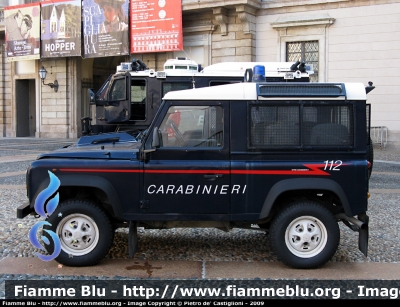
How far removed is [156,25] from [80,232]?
62.2ft

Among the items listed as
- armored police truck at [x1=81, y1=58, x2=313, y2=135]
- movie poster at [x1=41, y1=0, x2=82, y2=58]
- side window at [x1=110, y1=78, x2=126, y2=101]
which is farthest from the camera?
movie poster at [x1=41, y1=0, x2=82, y2=58]

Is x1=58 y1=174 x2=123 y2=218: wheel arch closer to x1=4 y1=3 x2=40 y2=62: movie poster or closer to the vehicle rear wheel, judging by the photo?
the vehicle rear wheel

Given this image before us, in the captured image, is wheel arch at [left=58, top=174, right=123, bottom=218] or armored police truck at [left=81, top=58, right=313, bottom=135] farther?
armored police truck at [left=81, top=58, right=313, bottom=135]

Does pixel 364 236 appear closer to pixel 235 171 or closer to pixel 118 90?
pixel 235 171

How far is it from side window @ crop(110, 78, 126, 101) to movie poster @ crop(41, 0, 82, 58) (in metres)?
15.3

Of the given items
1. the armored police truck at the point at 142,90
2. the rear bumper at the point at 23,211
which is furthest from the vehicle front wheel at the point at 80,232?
the armored police truck at the point at 142,90

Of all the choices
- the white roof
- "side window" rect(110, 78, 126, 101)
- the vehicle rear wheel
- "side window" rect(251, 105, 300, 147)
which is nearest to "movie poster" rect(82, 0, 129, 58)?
"side window" rect(110, 78, 126, 101)

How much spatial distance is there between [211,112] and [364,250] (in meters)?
2.18

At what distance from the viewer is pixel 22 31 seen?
90.1 feet

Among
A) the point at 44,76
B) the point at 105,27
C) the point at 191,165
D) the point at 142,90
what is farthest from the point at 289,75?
the point at 44,76

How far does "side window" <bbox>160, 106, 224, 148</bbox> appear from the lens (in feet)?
18.2

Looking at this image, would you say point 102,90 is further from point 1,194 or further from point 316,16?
point 316,16

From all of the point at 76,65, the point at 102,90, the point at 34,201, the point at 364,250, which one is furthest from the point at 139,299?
the point at 76,65

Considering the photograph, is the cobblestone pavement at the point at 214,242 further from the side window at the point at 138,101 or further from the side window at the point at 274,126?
the side window at the point at 138,101
